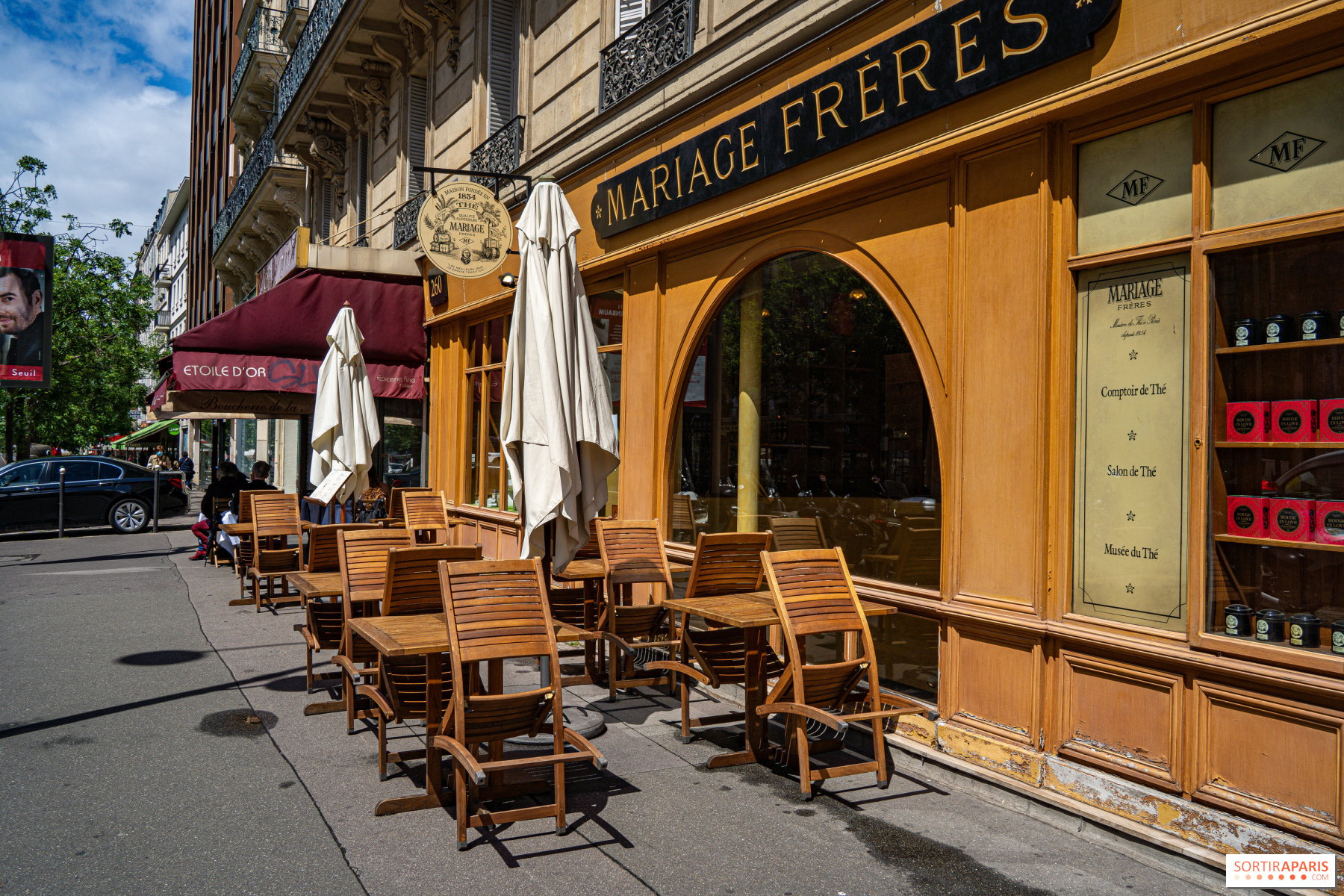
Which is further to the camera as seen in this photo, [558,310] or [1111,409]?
[558,310]

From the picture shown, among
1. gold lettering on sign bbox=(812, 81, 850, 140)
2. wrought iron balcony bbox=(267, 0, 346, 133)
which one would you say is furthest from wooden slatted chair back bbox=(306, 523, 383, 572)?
wrought iron balcony bbox=(267, 0, 346, 133)

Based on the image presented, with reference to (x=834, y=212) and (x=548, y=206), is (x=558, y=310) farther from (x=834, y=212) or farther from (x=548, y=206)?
(x=834, y=212)

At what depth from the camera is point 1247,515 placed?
405 centimetres

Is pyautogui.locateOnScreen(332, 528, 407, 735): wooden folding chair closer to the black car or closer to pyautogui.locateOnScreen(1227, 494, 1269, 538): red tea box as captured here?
pyautogui.locateOnScreen(1227, 494, 1269, 538): red tea box

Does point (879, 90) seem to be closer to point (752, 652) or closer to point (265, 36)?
point (752, 652)

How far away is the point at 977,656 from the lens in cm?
500

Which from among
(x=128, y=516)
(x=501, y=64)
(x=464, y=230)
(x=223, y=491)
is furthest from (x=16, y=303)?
(x=464, y=230)

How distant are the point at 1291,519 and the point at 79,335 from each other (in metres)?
33.3

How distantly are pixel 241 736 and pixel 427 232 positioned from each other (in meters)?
5.89

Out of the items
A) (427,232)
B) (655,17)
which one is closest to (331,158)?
(427,232)

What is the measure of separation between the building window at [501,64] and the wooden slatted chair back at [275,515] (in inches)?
220

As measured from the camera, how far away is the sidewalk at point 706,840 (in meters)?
3.69

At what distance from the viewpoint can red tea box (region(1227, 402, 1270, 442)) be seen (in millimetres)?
4008

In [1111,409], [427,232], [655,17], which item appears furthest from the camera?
[427,232]
